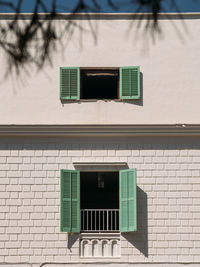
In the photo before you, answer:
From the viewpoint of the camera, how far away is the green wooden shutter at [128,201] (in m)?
17.5

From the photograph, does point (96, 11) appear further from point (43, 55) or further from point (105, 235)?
point (105, 235)

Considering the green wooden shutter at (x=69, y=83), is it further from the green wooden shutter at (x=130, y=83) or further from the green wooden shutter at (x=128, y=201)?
the green wooden shutter at (x=128, y=201)

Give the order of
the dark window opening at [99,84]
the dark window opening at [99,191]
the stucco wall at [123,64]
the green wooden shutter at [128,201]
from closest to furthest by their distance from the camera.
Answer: the green wooden shutter at [128,201] < the stucco wall at [123,64] < the dark window opening at [99,84] < the dark window opening at [99,191]

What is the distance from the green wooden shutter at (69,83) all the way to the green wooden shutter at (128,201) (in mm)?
2768

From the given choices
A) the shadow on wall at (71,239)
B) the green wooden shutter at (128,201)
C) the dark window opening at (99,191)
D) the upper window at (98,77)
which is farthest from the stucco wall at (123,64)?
the shadow on wall at (71,239)

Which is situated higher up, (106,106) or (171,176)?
(106,106)

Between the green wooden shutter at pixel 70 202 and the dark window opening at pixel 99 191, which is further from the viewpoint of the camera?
the dark window opening at pixel 99 191

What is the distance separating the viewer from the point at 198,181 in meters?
18.0

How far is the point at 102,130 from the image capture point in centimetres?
1811

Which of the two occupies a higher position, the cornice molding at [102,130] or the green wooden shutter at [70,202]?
the cornice molding at [102,130]

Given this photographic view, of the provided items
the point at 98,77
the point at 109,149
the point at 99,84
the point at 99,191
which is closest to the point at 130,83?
the point at 98,77

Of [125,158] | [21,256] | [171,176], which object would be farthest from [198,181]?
[21,256]

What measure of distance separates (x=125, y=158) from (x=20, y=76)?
3917mm

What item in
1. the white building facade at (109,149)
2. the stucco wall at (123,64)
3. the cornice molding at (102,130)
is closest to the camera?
the white building facade at (109,149)
